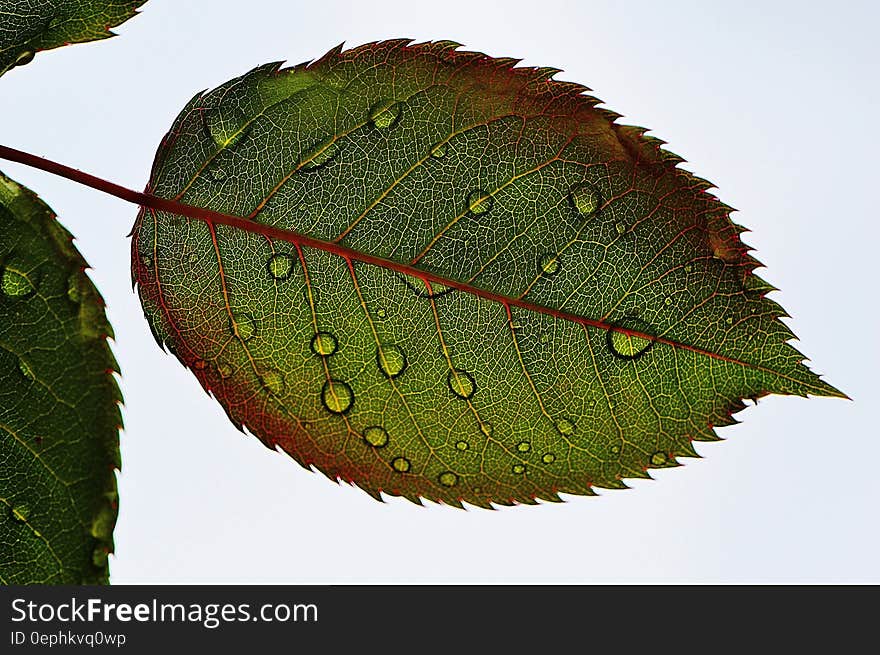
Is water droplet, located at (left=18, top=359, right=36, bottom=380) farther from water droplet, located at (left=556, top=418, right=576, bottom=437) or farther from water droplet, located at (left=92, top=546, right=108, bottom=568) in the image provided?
water droplet, located at (left=556, top=418, right=576, bottom=437)

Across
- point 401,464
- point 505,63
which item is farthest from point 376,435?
point 505,63

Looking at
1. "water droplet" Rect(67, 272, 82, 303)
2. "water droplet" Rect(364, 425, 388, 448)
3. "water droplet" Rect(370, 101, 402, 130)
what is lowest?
"water droplet" Rect(364, 425, 388, 448)

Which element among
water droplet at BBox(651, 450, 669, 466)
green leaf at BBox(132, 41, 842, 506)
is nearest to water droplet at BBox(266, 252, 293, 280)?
green leaf at BBox(132, 41, 842, 506)

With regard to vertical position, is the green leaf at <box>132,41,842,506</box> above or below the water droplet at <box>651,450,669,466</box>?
above

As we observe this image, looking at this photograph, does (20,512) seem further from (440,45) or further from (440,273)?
(440,45)

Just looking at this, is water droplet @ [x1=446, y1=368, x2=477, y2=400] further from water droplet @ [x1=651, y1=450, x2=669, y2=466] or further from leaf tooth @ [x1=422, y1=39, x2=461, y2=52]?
leaf tooth @ [x1=422, y1=39, x2=461, y2=52]

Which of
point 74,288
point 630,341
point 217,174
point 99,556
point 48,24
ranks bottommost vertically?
point 99,556
